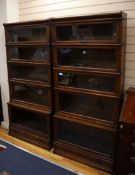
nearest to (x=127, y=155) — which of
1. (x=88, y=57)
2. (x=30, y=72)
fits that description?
(x=88, y=57)

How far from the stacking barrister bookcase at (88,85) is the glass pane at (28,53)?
0.90ft

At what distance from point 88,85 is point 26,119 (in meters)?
1.40

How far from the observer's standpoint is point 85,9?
2.56m

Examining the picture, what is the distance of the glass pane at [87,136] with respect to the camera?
241 centimetres

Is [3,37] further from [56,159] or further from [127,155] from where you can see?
[127,155]

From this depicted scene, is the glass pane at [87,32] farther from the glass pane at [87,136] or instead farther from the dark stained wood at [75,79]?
the glass pane at [87,136]

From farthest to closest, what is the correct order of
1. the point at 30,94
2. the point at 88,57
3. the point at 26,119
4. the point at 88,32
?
the point at 26,119 < the point at 30,94 < the point at 88,57 < the point at 88,32

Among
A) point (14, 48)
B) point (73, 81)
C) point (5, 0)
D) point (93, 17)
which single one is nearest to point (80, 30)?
point (93, 17)

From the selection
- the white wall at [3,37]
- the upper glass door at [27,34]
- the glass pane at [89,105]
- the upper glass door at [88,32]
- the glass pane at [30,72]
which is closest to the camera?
the upper glass door at [88,32]

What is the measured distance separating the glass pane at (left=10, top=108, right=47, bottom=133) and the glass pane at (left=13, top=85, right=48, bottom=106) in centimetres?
23

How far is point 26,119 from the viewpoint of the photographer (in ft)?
10.8

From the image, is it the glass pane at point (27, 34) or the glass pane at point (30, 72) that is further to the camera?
the glass pane at point (30, 72)

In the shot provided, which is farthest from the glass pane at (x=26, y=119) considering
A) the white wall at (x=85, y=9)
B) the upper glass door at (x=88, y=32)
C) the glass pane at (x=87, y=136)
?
the white wall at (x=85, y=9)

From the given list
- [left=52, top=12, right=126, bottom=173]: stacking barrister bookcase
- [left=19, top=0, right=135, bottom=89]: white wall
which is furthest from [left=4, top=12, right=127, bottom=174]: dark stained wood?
[left=19, top=0, right=135, bottom=89]: white wall
